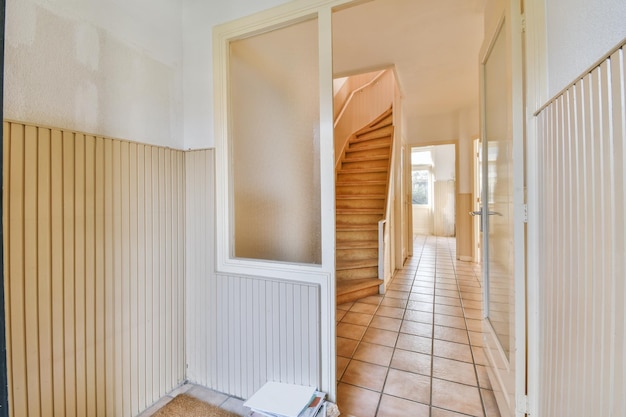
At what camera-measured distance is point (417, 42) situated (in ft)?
10.5

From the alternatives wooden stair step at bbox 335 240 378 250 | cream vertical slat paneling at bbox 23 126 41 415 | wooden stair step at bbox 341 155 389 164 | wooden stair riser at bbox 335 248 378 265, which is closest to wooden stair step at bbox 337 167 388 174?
wooden stair step at bbox 341 155 389 164

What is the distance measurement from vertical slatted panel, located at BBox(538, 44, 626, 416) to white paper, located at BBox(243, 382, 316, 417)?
40.9 inches

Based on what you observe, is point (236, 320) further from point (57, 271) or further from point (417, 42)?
point (417, 42)

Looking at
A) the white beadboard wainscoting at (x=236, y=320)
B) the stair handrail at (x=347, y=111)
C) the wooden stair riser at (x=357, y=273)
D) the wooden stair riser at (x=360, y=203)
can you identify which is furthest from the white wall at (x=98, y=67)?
the stair handrail at (x=347, y=111)

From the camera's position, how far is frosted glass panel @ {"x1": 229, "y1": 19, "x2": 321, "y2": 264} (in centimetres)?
164

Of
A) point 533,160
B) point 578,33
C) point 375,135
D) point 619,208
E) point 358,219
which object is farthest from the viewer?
point 375,135

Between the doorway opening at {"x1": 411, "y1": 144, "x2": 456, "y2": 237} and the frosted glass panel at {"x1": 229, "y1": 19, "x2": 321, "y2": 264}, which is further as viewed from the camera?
the doorway opening at {"x1": 411, "y1": 144, "x2": 456, "y2": 237}

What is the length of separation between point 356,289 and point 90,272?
2.46 m

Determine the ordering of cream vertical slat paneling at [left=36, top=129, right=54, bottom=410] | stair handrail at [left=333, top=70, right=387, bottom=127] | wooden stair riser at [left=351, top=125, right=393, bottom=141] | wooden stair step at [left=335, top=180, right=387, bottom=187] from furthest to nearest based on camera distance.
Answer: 1. stair handrail at [left=333, top=70, right=387, bottom=127]
2. wooden stair riser at [left=351, top=125, right=393, bottom=141]
3. wooden stair step at [left=335, top=180, right=387, bottom=187]
4. cream vertical slat paneling at [left=36, top=129, right=54, bottom=410]

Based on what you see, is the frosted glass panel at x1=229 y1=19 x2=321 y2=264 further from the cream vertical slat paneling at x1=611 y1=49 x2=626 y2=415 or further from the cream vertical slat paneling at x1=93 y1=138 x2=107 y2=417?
the cream vertical slat paneling at x1=611 y1=49 x2=626 y2=415

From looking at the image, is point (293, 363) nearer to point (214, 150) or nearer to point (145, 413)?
point (145, 413)

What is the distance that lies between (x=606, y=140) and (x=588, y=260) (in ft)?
1.01

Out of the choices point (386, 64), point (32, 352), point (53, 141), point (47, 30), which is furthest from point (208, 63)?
point (386, 64)

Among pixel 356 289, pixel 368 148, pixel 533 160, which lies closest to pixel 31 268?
pixel 533 160
